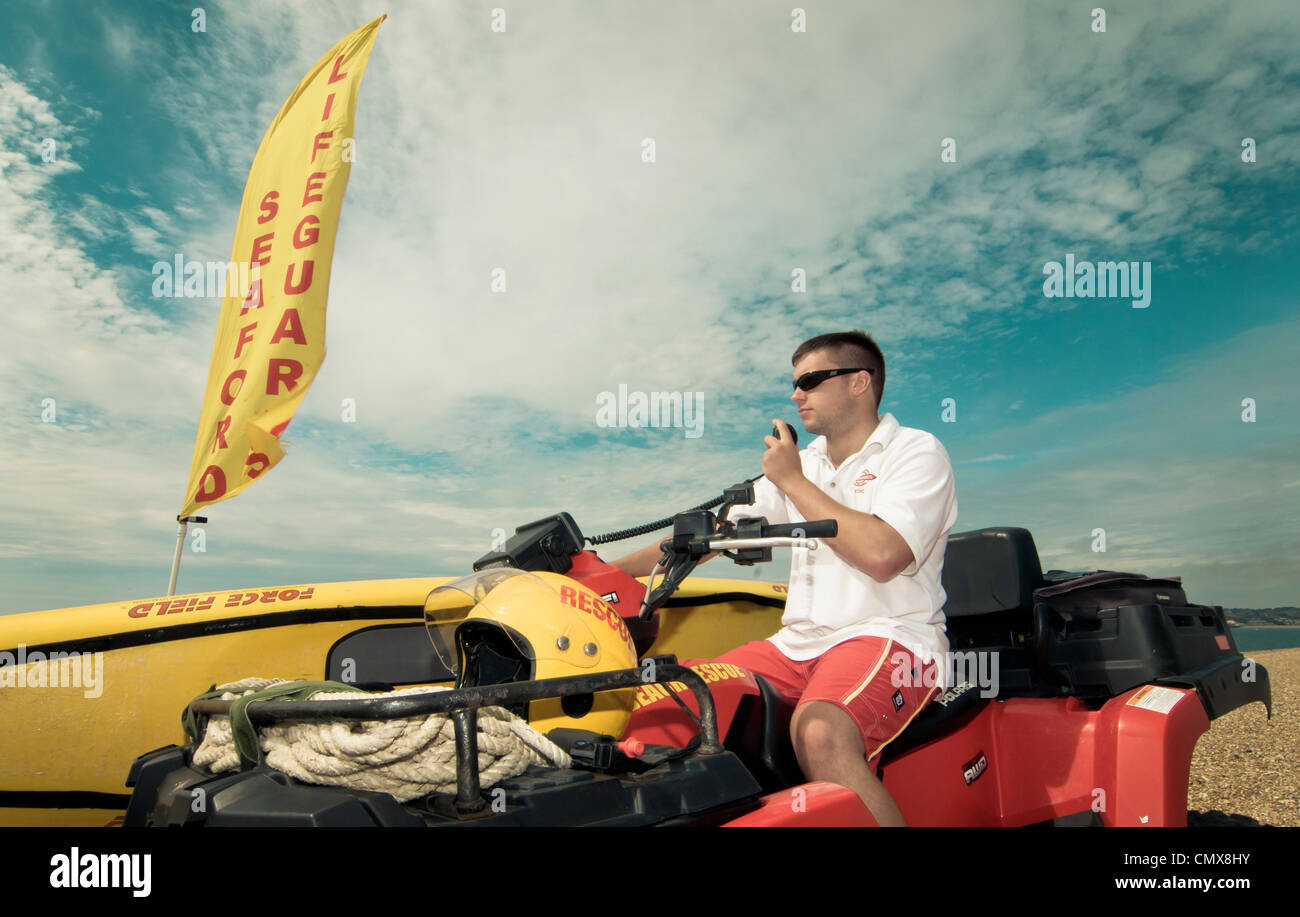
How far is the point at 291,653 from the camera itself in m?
3.35

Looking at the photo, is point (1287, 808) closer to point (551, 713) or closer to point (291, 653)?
point (551, 713)

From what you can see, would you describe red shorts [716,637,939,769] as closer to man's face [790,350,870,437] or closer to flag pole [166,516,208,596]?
man's face [790,350,870,437]

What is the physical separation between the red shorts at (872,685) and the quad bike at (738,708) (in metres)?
0.11

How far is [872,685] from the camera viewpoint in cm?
205

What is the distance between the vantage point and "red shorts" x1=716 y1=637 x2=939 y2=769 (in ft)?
6.53

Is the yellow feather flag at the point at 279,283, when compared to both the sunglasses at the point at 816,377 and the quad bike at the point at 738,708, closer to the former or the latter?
the quad bike at the point at 738,708

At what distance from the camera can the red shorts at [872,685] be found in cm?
199

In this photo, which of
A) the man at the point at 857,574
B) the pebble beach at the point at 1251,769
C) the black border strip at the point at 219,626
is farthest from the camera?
the pebble beach at the point at 1251,769

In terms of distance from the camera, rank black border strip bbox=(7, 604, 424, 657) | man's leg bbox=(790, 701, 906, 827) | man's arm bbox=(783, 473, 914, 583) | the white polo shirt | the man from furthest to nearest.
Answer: black border strip bbox=(7, 604, 424, 657)
the white polo shirt
man's arm bbox=(783, 473, 914, 583)
the man
man's leg bbox=(790, 701, 906, 827)

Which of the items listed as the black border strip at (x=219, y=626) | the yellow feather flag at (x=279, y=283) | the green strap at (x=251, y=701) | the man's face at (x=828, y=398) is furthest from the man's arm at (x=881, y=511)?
the yellow feather flag at (x=279, y=283)

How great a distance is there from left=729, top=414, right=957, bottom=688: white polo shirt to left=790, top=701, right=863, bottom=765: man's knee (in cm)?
40

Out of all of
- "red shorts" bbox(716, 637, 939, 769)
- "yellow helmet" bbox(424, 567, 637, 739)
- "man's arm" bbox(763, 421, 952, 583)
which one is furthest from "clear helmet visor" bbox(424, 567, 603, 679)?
"man's arm" bbox(763, 421, 952, 583)
